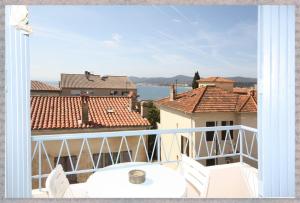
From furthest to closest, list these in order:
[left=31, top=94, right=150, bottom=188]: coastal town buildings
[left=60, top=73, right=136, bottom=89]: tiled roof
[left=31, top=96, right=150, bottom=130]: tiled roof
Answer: [left=60, top=73, right=136, bottom=89]: tiled roof → [left=31, top=96, right=150, bottom=130]: tiled roof → [left=31, top=94, right=150, bottom=188]: coastal town buildings

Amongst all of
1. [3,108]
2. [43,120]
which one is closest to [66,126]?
[43,120]

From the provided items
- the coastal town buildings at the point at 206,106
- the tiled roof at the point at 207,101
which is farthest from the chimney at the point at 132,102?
the tiled roof at the point at 207,101

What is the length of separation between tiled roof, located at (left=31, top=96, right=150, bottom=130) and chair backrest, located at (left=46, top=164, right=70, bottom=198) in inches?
281

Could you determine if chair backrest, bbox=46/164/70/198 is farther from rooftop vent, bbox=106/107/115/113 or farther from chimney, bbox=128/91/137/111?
chimney, bbox=128/91/137/111

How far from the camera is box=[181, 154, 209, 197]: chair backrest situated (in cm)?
188

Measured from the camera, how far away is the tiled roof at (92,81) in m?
13.4

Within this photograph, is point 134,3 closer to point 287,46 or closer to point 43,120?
point 287,46

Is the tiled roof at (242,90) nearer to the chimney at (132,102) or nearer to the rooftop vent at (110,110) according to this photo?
the chimney at (132,102)

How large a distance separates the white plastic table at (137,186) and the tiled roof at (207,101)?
771cm

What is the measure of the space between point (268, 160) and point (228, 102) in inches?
350

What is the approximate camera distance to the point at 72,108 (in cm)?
1045

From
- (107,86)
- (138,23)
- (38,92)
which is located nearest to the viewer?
(138,23)

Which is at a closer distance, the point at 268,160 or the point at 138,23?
the point at 268,160

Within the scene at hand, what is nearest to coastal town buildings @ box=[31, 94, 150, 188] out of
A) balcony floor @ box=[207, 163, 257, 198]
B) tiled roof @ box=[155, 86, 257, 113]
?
tiled roof @ box=[155, 86, 257, 113]
